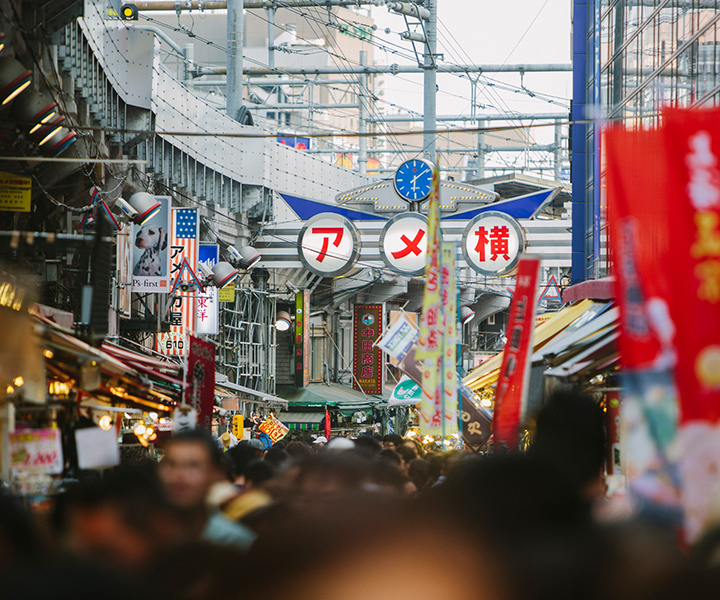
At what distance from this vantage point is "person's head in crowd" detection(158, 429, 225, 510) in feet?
17.1

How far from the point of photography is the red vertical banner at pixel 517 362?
8.79 metres

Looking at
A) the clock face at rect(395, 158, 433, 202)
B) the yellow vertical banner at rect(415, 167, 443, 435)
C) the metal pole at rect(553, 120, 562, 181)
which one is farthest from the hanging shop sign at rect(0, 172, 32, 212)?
the metal pole at rect(553, 120, 562, 181)

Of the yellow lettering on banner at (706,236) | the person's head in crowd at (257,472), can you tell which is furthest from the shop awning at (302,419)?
the yellow lettering on banner at (706,236)

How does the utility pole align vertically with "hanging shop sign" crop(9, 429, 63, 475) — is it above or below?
above

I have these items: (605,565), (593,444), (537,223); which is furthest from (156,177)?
(605,565)

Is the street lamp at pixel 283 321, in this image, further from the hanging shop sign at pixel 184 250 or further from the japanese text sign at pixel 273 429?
the hanging shop sign at pixel 184 250

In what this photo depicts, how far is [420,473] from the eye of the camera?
999cm

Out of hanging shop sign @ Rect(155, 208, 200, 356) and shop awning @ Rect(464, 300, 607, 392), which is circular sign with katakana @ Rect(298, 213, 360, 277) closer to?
hanging shop sign @ Rect(155, 208, 200, 356)

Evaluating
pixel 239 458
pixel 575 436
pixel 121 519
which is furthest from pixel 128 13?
pixel 121 519

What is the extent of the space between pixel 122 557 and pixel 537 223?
91.8 ft

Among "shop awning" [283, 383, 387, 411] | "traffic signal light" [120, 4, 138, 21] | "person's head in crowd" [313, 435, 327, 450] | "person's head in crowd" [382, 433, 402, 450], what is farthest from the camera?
"shop awning" [283, 383, 387, 411]

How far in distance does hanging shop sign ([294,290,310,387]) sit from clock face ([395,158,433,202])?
504 inches

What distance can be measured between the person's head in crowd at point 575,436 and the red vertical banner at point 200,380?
7680 mm

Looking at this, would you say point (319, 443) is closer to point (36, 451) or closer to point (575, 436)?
point (36, 451)
